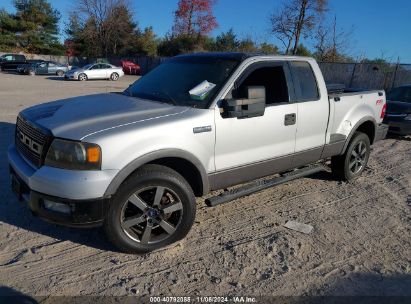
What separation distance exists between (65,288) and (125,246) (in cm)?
64

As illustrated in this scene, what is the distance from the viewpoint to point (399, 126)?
1001 centimetres

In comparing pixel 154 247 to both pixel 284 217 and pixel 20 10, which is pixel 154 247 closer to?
pixel 284 217

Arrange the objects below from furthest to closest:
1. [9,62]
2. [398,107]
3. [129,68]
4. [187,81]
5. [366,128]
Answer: [129,68], [9,62], [398,107], [366,128], [187,81]

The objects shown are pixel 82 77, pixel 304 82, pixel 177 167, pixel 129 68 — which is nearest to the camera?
pixel 177 167

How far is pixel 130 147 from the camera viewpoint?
3.41 meters

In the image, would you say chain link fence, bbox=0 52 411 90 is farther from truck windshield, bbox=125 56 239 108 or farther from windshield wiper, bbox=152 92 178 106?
windshield wiper, bbox=152 92 178 106

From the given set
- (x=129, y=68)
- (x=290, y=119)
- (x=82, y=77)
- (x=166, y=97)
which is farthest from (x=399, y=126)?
(x=129, y=68)

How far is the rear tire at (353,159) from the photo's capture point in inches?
236

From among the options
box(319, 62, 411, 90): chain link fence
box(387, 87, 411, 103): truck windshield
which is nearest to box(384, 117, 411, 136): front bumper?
box(387, 87, 411, 103): truck windshield

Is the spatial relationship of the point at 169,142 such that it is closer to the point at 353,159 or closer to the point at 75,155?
the point at 75,155

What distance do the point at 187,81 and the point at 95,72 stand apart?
29.2 meters

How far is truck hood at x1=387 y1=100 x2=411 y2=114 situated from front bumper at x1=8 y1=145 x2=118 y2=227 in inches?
358

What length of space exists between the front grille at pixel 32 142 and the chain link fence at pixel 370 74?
63.0ft

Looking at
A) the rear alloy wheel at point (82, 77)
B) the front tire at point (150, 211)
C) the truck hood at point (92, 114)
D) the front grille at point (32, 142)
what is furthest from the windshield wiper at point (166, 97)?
the rear alloy wheel at point (82, 77)
